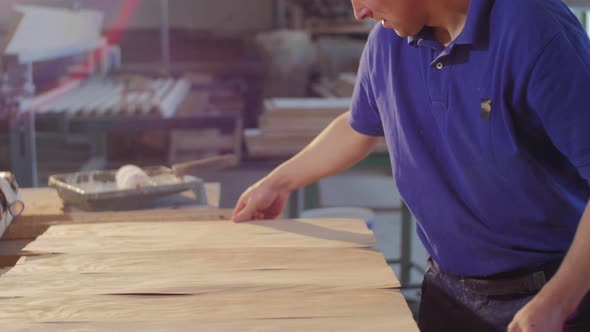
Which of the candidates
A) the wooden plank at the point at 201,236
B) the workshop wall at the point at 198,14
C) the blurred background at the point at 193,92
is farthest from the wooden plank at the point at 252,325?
the workshop wall at the point at 198,14

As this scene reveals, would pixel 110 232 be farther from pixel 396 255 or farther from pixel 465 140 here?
pixel 396 255

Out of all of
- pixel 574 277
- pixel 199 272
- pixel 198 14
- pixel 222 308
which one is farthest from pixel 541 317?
pixel 198 14

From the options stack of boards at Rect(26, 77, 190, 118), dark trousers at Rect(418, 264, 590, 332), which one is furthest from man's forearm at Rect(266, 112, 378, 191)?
stack of boards at Rect(26, 77, 190, 118)

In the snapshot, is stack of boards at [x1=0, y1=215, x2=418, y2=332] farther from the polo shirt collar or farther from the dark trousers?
the polo shirt collar

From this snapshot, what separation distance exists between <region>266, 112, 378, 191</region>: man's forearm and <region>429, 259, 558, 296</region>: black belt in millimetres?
452

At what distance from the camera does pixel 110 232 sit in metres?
1.62

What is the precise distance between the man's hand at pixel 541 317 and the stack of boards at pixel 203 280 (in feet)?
0.60

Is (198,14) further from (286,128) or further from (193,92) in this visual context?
(286,128)

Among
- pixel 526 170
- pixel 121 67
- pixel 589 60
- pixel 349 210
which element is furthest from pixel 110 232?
pixel 121 67

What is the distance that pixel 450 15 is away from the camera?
1412 mm

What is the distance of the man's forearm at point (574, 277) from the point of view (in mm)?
1138

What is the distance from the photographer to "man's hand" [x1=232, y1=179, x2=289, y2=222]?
5.82 feet

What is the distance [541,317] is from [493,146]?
37 centimetres

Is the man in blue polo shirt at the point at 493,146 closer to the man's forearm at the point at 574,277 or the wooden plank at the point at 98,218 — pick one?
the man's forearm at the point at 574,277
